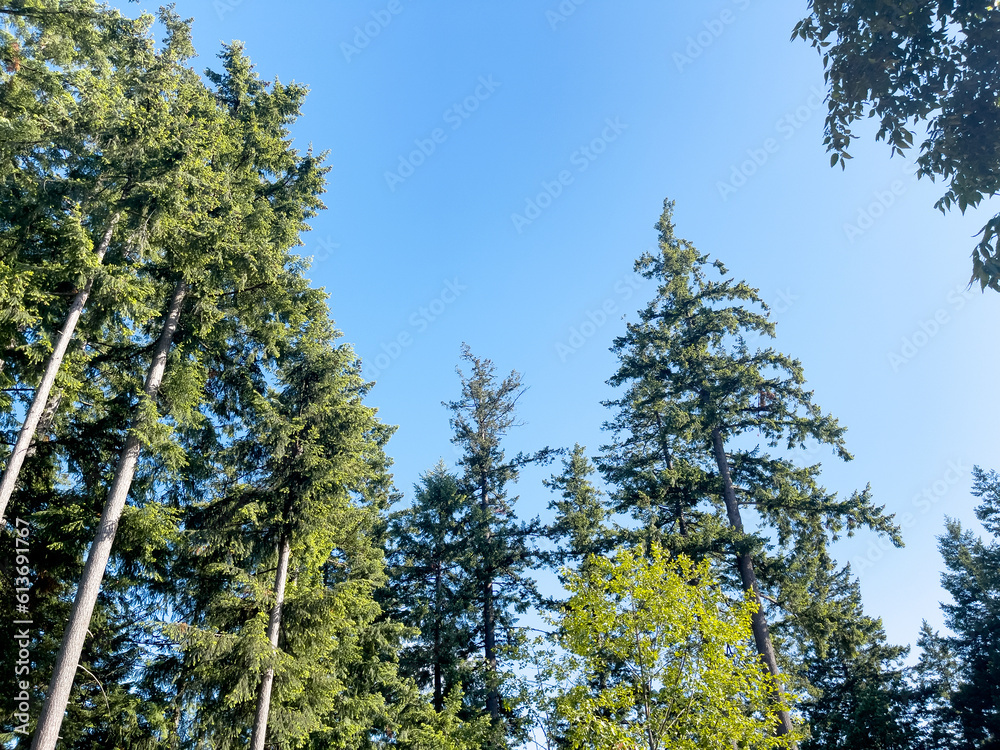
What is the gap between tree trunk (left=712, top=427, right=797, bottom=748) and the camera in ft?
46.6

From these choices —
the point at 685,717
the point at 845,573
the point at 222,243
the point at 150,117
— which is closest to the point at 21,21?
the point at 150,117

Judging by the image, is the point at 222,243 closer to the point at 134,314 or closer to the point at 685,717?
the point at 134,314

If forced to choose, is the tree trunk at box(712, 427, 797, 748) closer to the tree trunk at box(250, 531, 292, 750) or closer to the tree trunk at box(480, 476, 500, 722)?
the tree trunk at box(480, 476, 500, 722)

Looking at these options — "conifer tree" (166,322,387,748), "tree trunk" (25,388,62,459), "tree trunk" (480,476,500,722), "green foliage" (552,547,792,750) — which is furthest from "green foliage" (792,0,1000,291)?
"tree trunk" (480,476,500,722)

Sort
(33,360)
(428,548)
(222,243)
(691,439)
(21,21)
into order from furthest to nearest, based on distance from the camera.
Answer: (428,548)
(691,439)
(21,21)
(222,243)
(33,360)

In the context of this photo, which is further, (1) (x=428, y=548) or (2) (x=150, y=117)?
(1) (x=428, y=548)

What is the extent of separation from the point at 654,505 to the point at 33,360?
17.1 m

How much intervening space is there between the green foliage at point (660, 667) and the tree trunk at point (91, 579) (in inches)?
324

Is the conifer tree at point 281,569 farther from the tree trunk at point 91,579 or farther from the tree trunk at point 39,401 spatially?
the tree trunk at point 39,401

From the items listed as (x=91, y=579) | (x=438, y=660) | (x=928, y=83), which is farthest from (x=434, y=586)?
(x=928, y=83)

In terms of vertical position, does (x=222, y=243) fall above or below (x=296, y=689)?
Result: above

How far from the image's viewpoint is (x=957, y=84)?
644 centimetres

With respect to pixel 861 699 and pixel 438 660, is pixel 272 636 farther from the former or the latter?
pixel 861 699

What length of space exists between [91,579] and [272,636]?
3553 mm
